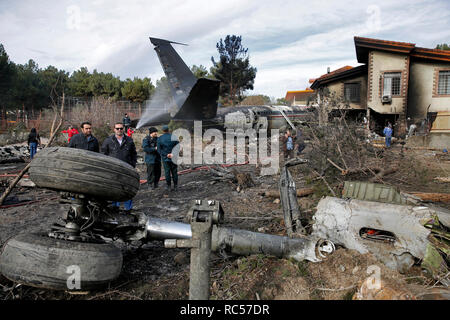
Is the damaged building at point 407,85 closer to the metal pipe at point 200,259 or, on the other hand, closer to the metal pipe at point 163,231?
A: the metal pipe at point 163,231

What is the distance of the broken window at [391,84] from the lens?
60.8 feet

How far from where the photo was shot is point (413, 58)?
18.2 meters

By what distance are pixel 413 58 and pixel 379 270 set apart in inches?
804

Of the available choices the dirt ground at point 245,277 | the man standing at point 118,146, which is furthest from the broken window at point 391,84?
the man standing at point 118,146

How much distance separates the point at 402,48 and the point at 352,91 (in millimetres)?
4336

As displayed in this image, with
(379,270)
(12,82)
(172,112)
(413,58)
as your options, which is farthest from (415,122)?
(12,82)

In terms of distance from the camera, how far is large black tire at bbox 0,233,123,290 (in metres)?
2.27

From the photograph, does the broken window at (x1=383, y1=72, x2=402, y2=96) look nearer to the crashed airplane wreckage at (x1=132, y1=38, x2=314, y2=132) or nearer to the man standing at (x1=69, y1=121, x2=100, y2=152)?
the crashed airplane wreckage at (x1=132, y1=38, x2=314, y2=132)

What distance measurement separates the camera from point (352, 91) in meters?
21.3

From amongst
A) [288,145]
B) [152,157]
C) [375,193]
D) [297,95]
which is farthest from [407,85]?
[297,95]

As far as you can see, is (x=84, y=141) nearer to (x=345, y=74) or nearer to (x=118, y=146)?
(x=118, y=146)

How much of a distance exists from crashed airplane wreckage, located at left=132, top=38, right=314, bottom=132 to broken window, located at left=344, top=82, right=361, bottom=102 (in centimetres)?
552

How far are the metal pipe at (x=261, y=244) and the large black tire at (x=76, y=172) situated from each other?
82 cm

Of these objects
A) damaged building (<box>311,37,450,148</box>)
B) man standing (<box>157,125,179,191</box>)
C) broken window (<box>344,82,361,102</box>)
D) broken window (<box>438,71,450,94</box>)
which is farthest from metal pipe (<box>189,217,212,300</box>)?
broken window (<box>344,82,361,102</box>)
